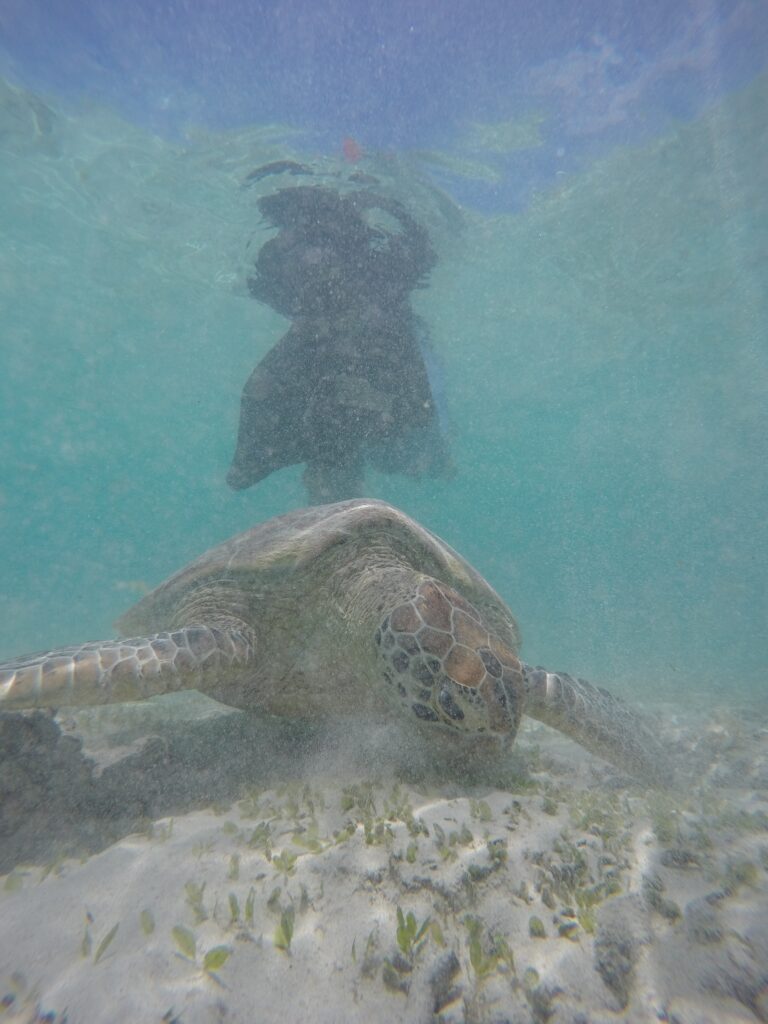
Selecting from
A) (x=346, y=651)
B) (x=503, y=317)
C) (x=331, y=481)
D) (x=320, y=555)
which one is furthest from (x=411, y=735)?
(x=503, y=317)

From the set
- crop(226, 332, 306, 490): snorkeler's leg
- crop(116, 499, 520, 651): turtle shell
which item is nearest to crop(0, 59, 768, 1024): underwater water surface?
crop(116, 499, 520, 651): turtle shell

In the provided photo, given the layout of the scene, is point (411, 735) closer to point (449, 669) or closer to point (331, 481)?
point (449, 669)

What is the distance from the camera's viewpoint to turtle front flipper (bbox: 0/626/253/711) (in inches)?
127

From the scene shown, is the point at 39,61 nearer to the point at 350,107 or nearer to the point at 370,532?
the point at 350,107

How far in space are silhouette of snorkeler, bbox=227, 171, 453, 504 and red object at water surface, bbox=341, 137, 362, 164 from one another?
2.57 feet

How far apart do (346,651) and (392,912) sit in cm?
180

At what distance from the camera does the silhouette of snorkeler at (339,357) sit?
12.4m

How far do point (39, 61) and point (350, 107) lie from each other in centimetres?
804

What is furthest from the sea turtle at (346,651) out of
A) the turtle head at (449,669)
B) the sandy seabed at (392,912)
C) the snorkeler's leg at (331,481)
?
the snorkeler's leg at (331,481)

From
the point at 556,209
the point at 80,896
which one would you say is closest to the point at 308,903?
the point at 80,896

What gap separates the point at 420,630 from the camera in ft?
9.96

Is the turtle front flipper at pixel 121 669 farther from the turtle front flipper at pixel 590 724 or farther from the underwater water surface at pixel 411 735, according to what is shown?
the turtle front flipper at pixel 590 724

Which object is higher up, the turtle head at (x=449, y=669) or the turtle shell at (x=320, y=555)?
the turtle shell at (x=320, y=555)

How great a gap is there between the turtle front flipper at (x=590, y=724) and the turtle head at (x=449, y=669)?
105cm
